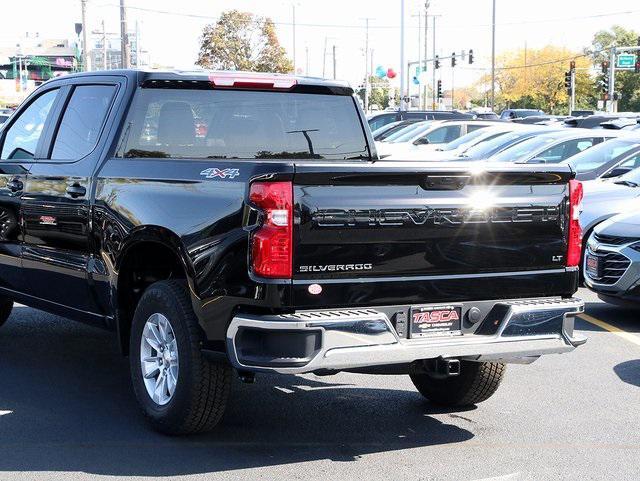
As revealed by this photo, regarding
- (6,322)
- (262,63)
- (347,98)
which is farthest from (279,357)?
(262,63)

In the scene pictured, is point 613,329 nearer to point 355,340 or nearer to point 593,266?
point 593,266

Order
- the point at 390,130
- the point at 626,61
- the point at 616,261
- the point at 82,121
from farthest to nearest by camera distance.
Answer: the point at 626,61
the point at 390,130
the point at 616,261
the point at 82,121

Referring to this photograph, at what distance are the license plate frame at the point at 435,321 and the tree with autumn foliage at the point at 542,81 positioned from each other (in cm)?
10959

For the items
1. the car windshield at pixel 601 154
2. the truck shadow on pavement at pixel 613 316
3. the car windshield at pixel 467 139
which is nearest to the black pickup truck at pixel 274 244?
the truck shadow on pavement at pixel 613 316

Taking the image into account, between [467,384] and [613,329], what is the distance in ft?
11.5

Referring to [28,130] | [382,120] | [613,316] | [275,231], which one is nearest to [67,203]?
[28,130]

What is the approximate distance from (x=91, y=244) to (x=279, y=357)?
2019 millimetres

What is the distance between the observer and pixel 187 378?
5.69 metres

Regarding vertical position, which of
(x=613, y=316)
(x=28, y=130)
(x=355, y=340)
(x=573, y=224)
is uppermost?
(x=28, y=130)

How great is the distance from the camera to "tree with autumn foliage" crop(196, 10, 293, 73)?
226 ft

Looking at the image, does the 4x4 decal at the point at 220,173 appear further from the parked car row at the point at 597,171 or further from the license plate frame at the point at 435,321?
the parked car row at the point at 597,171

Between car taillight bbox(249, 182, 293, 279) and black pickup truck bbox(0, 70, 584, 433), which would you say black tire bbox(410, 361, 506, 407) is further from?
car taillight bbox(249, 182, 293, 279)

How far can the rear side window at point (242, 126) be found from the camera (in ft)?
21.9

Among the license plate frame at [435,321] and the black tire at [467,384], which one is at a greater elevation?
the license plate frame at [435,321]
